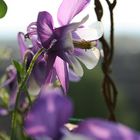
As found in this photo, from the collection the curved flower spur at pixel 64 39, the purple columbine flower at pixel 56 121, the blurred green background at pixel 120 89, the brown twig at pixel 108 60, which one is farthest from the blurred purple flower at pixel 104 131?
the blurred green background at pixel 120 89

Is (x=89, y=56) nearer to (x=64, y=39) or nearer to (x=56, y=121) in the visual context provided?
(x=64, y=39)

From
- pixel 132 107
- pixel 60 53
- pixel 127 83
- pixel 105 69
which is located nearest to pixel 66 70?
pixel 60 53

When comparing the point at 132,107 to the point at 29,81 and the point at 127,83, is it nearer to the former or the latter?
the point at 127,83

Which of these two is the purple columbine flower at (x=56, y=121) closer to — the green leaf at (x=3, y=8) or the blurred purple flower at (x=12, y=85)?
the green leaf at (x=3, y=8)

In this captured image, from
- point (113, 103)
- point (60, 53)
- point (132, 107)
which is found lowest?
point (132, 107)

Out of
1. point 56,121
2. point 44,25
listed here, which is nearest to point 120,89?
point 44,25
